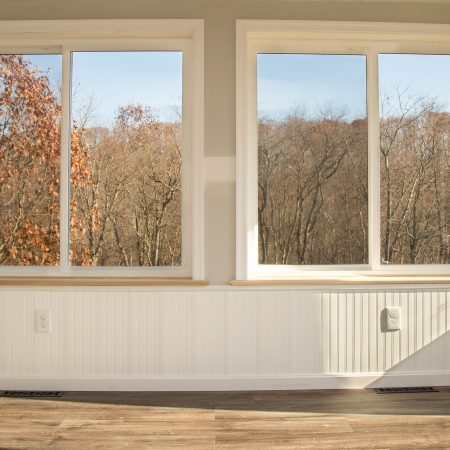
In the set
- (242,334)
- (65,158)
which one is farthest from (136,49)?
(242,334)

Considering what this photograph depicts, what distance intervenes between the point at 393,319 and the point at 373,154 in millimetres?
1127

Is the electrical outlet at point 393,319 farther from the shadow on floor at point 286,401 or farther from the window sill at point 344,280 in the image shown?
the shadow on floor at point 286,401

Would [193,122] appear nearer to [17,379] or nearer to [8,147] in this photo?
[8,147]

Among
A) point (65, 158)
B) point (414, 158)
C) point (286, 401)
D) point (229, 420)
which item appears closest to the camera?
point (229, 420)

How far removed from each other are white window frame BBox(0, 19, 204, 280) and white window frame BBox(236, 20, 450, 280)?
0.88 feet

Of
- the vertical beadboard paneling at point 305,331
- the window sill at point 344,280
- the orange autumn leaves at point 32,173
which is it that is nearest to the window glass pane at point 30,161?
the orange autumn leaves at point 32,173

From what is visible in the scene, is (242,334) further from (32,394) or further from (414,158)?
(414,158)

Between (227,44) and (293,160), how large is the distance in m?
0.89

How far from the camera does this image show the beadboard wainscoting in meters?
3.11

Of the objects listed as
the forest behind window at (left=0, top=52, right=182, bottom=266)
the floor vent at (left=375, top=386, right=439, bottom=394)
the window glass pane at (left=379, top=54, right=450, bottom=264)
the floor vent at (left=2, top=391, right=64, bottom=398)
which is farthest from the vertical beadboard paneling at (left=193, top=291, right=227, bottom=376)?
the window glass pane at (left=379, top=54, right=450, bottom=264)

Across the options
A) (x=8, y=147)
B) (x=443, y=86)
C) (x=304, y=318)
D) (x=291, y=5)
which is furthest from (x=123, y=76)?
(x=443, y=86)

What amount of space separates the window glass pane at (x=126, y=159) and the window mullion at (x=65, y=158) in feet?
0.14

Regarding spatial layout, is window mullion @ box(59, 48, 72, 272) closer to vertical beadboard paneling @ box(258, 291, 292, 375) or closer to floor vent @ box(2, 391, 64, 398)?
floor vent @ box(2, 391, 64, 398)

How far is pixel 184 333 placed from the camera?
10.2 ft
